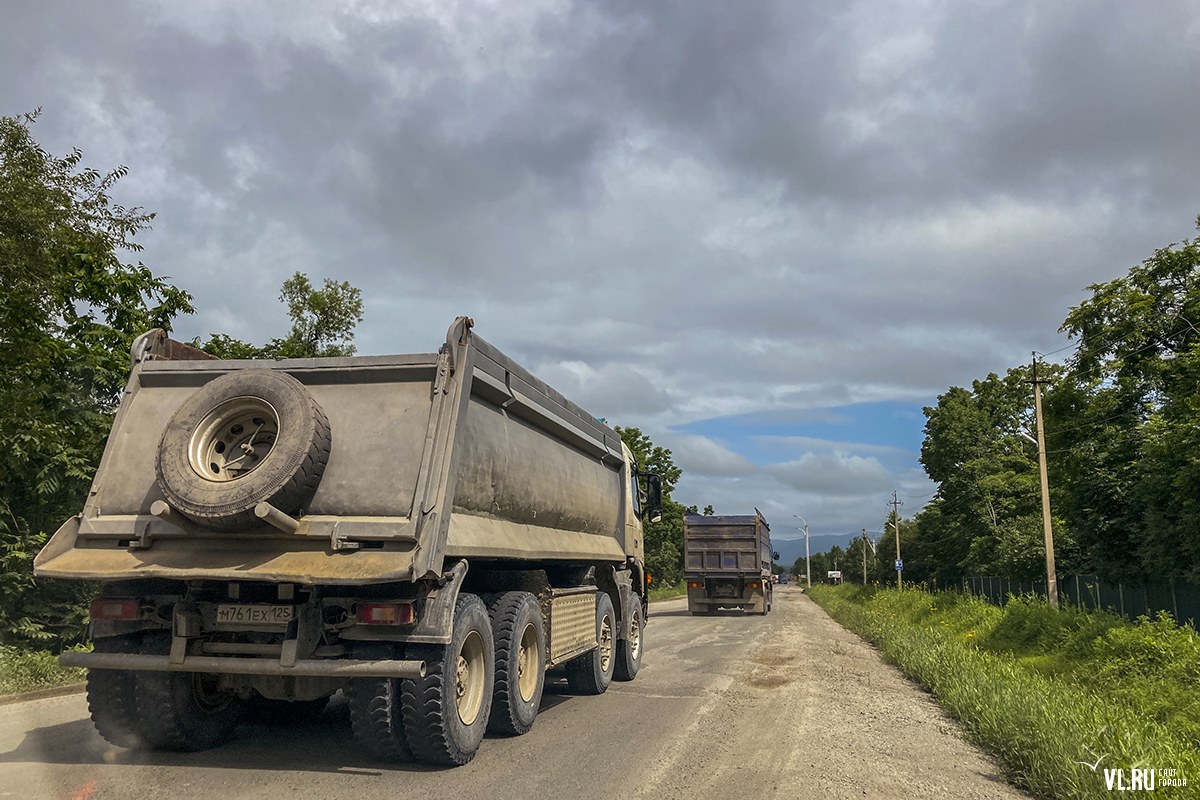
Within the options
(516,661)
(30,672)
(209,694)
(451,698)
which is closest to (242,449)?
(209,694)

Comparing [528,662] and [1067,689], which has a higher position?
[528,662]

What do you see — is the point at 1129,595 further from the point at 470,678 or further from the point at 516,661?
the point at 470,678

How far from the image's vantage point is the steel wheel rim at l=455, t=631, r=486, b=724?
5828 millimetres

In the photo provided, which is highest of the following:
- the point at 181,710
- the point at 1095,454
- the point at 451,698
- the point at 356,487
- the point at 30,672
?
the point at 1095,454

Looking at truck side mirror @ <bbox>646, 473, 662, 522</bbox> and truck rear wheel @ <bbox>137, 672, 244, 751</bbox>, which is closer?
truck rear wheel @ <bbox>137, 672, 244, 751</bbox>

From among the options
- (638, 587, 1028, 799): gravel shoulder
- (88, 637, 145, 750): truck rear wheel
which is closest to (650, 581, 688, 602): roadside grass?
(638, 587, 1028, 799): gravel shoulder

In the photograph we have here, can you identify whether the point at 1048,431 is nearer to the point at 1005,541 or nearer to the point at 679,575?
the point at 1005,541

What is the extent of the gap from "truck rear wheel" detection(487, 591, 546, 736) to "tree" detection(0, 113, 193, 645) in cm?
694

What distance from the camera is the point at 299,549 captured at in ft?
17.4

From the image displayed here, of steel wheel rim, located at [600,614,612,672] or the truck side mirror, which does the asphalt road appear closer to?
steel wheel rim, located at [600,614,612,672]

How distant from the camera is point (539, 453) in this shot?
7.82 meters

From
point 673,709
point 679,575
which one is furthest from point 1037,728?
point 679,575

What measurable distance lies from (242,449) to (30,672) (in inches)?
238

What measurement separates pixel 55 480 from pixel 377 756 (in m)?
7.44
